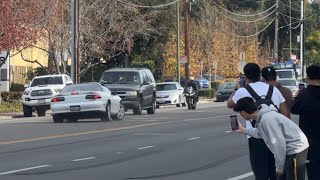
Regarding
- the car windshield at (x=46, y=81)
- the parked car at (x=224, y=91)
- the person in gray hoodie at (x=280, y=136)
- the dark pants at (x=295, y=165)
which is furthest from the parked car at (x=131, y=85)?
the person in gray hoodie at (x=280, y=136)

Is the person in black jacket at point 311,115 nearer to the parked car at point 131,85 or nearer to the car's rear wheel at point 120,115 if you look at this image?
the car's rear wheel at point 120,115

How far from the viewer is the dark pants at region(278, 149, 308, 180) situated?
882 centimetres

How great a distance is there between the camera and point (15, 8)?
140 feet

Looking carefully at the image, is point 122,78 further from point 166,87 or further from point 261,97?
point 261,97

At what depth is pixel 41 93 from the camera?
120 feet

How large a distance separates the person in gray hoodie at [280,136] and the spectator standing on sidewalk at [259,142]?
3.45 ft

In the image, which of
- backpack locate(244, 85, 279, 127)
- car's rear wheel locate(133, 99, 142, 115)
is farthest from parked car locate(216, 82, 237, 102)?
backpack locate(244, 85, 279, 127)

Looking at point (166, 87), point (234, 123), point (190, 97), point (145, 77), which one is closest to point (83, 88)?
point (145, 77)

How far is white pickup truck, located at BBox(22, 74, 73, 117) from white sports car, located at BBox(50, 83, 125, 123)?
6789mm

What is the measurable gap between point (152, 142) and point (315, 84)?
37.3 feet

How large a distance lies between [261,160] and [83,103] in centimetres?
1907

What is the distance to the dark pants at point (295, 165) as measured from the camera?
8.82 m

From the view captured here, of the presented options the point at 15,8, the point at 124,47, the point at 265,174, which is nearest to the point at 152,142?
the point at 265,174

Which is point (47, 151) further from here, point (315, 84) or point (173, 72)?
point (173, 72)
